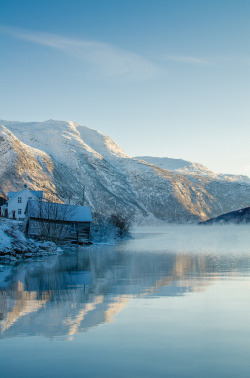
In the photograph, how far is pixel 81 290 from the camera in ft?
60.7

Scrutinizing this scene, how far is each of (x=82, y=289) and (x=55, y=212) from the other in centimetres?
4342

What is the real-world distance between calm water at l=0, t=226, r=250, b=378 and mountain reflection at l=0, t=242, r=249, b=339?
0.11 feet

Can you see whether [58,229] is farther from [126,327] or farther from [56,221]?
[126,327]

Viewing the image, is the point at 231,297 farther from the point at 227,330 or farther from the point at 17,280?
the point at 17,280

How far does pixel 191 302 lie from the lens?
15.4 meters

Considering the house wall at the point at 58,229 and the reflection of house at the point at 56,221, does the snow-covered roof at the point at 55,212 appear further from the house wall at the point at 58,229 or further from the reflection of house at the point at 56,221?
the house wall at the point at 58,229

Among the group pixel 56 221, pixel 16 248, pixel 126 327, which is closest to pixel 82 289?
pixel 126 327

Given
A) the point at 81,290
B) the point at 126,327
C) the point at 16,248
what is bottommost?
the point at 126,327

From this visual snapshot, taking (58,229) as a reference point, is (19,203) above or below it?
above

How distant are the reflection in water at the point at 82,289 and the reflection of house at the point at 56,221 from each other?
2911 cm

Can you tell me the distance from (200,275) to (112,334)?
43.4 ft

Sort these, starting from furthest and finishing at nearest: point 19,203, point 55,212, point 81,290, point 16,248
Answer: point 19,203, point 55,212, point 16,248, point 81,290

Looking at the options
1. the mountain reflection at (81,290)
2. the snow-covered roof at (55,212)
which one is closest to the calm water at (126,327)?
the mountain reflection at (81,290)

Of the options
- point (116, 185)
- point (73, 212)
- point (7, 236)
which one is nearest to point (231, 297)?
point (7, 236)
